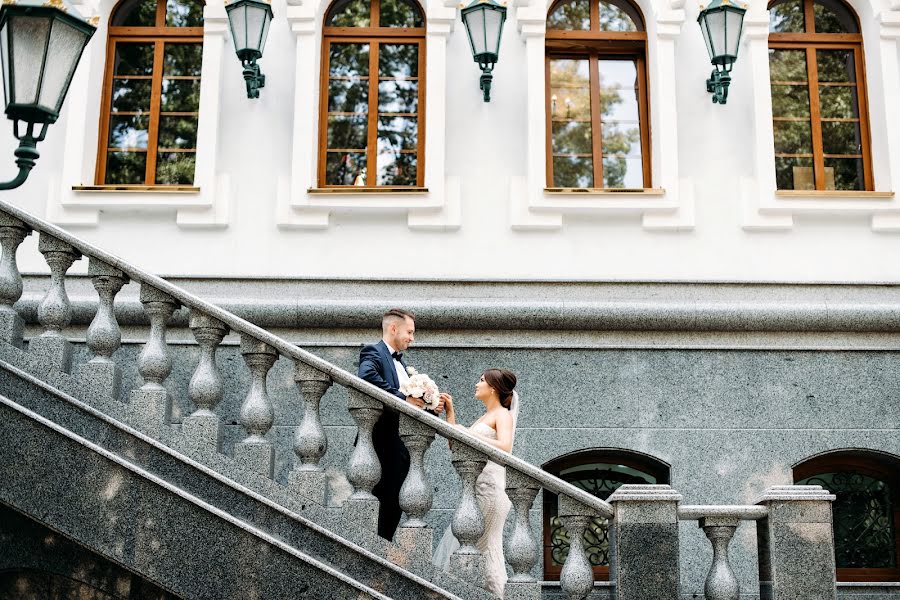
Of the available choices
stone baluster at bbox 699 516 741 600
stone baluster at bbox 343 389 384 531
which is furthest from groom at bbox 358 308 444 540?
stone baluster at bbox 699 516 741 600

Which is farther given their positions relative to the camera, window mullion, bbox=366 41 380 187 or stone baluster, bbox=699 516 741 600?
window mullion, bbox=366 41 380 187

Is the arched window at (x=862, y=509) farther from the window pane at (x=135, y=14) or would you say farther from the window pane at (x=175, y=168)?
the window pane at (x=135, y=14)

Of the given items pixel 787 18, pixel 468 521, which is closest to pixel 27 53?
pixel 468 521

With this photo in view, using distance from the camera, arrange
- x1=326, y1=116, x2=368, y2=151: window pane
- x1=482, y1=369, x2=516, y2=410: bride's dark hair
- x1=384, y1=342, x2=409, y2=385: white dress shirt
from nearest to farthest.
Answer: x1=384, y1=342, x2=409, y2=385: white dress shirt, x1=482, y1=369, x2=516, y2=410: bride's dark hair, x1=326, y1=116, x2=368, y2=151: window pane

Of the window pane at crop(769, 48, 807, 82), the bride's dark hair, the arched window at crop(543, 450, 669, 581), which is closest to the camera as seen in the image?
the bride's dark hair

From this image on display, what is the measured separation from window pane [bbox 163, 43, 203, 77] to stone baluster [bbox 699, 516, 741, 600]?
6.74m

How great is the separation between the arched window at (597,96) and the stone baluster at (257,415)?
425 centimetres

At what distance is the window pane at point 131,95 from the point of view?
10922mm

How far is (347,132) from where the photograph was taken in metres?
10.8

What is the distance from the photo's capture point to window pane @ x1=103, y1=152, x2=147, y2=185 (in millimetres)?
10703

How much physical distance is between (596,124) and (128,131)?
14.9ft

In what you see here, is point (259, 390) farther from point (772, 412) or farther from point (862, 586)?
point (862, 586)

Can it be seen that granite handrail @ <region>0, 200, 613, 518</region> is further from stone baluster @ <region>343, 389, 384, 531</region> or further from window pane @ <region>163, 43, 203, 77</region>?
window pane @ <region>163, 43, 203, 77</region>

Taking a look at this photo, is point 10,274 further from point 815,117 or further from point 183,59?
point 815,117
